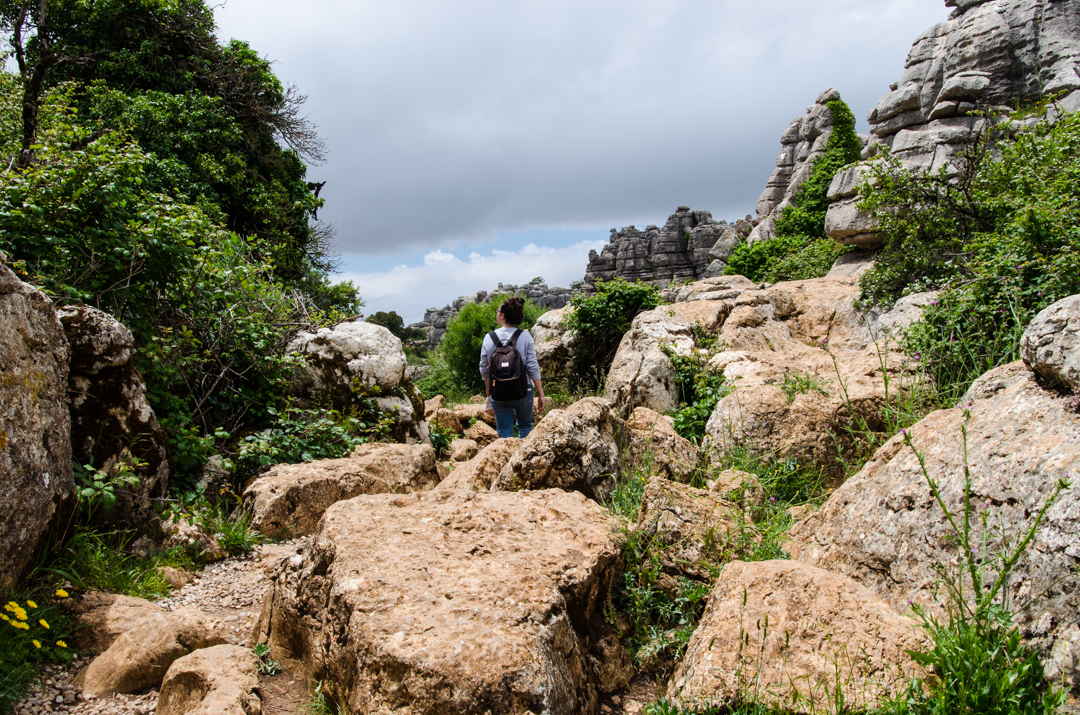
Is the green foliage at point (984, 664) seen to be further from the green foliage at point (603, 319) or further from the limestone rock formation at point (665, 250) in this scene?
the limestone rock formation at point (665, 250)

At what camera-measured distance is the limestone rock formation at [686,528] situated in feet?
9.93

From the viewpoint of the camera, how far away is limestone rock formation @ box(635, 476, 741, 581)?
3.03 meters

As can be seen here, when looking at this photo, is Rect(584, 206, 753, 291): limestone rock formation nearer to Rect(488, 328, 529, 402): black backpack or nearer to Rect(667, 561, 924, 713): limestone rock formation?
Rect(488, 328, 529, 402): black backpack

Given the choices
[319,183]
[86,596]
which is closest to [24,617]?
[86,596]

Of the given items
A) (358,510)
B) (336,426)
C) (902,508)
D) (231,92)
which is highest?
(231,92)

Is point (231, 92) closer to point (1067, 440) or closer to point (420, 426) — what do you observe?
point (420, 426)

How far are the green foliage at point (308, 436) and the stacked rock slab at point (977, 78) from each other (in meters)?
12.5

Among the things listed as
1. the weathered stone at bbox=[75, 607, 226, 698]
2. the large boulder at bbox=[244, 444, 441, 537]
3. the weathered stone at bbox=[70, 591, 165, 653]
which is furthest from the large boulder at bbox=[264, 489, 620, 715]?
the large boulder at bbox=[244, 444, 441, 537]

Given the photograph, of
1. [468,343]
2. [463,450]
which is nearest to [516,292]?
[468,343]

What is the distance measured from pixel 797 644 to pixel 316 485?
3883mm

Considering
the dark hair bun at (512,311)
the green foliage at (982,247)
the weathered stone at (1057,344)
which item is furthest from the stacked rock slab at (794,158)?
the weathered stone at (1057,344)

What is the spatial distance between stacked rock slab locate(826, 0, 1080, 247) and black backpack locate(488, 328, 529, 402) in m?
11.3

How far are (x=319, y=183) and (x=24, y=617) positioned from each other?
1555 centimetres

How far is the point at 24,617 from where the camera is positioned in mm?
2711
